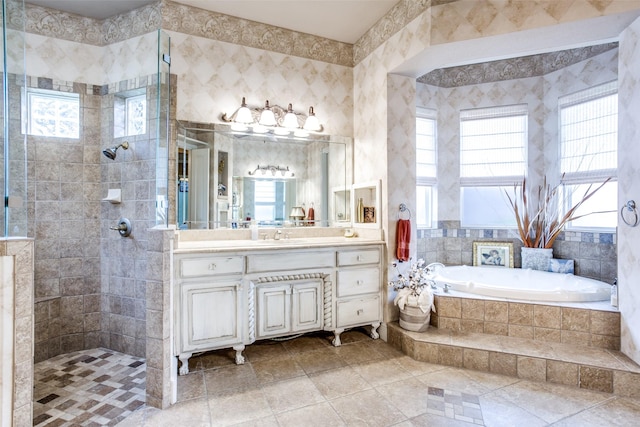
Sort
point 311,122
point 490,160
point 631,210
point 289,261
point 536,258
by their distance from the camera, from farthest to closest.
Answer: point 490,160 < point 536,258 < point 311,122 < point 289,261 < point 631,210

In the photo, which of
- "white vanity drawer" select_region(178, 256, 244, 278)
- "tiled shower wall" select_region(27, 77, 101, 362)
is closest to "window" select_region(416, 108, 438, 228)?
"white vanity drawer" select_region(178, 256, 244, 278)

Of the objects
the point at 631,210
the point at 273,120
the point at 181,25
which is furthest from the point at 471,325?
the point at 181,25

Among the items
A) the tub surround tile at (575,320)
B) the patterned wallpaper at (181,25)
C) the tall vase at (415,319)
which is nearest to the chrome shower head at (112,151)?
the patterned wallpaper at (181,25)

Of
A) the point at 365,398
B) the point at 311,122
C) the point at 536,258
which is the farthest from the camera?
the point at 536,258

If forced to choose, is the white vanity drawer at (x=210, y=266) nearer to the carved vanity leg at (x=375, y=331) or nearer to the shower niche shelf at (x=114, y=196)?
the shower niche shelf at (x=114, y=196)

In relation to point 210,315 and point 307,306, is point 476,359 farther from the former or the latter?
point 210,315

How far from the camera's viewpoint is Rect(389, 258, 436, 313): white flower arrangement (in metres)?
2.49

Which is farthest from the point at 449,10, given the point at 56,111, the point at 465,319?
the point at 56,111

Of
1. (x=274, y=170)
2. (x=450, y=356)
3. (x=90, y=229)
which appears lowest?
(x=450, y=356)

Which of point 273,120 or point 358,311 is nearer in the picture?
point 358,311

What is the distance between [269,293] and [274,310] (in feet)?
0.45

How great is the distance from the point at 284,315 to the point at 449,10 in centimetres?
254

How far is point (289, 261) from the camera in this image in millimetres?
2412

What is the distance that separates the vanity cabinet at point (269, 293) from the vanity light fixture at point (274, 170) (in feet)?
2.72
